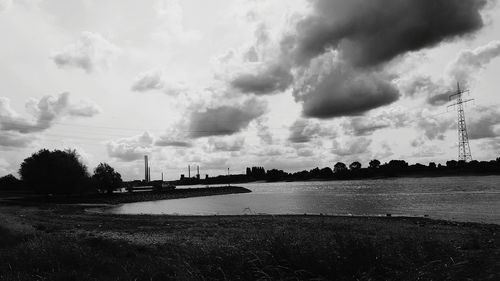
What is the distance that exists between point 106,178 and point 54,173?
846 inches

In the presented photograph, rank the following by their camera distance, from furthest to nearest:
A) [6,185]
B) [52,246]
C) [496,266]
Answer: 1. [6,185]
2. [52,246]
3. [496,266]

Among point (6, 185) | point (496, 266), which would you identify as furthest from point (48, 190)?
point (496, 266)

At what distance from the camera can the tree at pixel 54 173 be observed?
93.9 m

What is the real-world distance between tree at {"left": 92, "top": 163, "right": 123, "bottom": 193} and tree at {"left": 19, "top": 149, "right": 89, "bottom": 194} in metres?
11.9

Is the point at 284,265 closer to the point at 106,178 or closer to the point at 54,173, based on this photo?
the point at 54,173

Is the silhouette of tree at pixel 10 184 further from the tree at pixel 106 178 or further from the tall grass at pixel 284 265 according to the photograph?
the tall grass at pixel 284 265

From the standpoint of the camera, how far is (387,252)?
940 centimetres

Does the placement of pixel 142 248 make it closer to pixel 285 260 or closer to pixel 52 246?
pixel 52 246

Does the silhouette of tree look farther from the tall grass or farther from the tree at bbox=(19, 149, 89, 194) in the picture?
the tall grass

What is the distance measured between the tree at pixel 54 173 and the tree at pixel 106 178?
11.9 meters

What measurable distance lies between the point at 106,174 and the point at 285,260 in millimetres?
115227

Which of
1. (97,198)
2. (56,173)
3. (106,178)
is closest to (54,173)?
(56,173)

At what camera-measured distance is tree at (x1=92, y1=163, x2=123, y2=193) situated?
113062mm

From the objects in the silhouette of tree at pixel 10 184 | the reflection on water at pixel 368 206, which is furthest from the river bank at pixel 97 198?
the silhouette of tree at pixel 10 184
